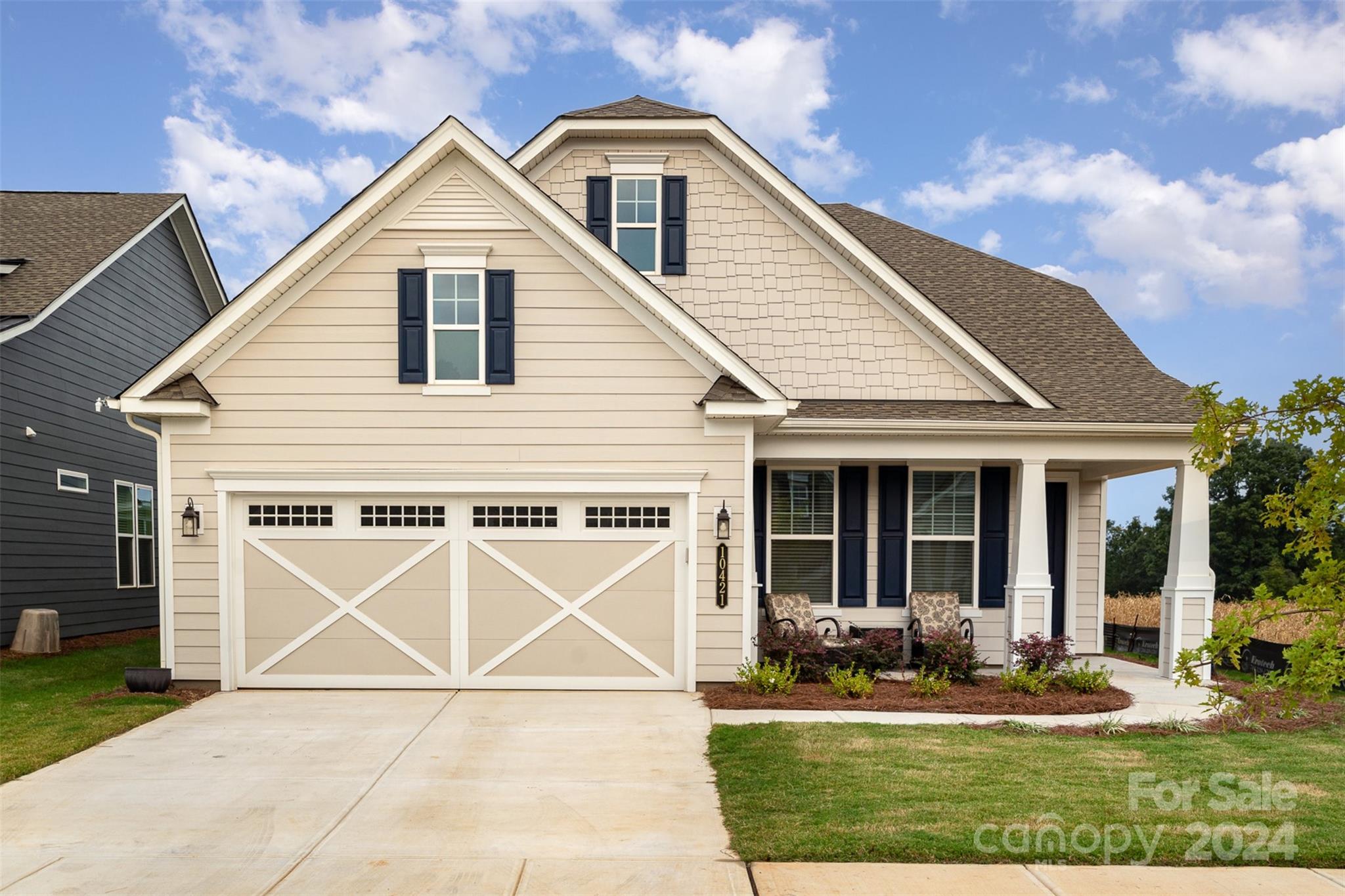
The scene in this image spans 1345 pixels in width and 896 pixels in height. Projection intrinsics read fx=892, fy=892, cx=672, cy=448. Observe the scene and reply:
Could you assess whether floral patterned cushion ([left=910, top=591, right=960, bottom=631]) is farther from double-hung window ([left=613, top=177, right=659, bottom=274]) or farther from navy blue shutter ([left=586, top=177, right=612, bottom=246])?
navy blue shutter ([left=586, top=177, right=612, bottom=246])

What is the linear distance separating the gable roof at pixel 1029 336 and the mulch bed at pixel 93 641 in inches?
449

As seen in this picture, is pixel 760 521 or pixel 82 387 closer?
pixel 760 521

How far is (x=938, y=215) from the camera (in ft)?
121

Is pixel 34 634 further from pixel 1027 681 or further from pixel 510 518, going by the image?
pixel 1027 681

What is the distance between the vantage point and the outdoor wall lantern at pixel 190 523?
9.58 meters

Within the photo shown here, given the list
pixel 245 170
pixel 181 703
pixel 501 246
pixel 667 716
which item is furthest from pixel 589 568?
pixel 245 170

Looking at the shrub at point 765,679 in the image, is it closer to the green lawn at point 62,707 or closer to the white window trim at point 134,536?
the green lawn at point 62,707

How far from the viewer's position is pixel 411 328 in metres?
9.70

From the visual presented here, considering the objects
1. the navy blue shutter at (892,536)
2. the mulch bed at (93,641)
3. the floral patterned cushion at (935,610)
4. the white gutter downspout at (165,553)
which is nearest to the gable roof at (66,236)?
the mulch bed at (93,641)

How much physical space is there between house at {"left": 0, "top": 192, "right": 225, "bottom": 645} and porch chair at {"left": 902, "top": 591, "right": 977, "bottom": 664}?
1237 cm

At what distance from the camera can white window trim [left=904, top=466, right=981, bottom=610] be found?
11.7 meters

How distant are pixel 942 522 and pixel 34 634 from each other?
12960 millimetres

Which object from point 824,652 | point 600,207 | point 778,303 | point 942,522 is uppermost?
point 600,207

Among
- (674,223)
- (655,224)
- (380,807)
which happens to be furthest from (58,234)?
(380,807)
